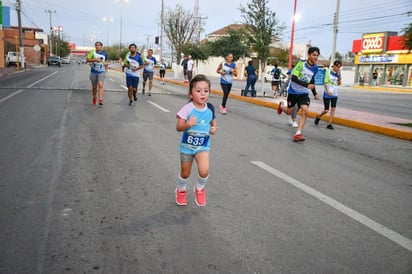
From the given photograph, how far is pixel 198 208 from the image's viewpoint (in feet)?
13.2

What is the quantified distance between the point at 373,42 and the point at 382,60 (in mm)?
3099

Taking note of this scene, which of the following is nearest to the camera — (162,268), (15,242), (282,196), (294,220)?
(162,268)

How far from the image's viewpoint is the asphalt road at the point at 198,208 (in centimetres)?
296

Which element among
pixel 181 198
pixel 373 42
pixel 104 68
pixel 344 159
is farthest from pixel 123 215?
pixel 373 42

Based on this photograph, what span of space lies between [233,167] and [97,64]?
7923mm

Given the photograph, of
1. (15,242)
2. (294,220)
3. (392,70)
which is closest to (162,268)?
(15,242)

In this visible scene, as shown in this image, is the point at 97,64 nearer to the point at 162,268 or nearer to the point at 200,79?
the point at 200,79

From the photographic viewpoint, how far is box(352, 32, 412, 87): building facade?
4279 centimetres

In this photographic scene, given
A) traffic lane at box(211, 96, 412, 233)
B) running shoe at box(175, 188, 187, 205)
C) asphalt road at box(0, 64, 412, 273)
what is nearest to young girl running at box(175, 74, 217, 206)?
running shoe at box(175, 188, 187, 205)

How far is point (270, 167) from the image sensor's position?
18.9ft

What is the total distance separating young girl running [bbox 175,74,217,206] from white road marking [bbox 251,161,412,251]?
140 cm

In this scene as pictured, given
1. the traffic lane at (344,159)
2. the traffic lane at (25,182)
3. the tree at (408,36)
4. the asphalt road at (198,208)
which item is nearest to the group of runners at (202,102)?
the asphalt road at (198,208)

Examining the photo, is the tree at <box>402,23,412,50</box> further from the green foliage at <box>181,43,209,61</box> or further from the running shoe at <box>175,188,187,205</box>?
the green foliage at <box>181,43,209,61</box>

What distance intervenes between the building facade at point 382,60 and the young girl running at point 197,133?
4335 cm
